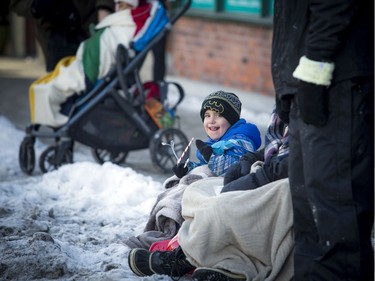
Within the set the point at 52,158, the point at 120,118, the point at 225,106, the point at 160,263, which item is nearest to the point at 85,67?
the point at 120,118

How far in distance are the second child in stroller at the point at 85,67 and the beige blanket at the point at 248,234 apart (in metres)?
3.49

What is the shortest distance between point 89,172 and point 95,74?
1098 mm

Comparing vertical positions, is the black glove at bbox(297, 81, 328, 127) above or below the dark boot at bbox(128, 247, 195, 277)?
above

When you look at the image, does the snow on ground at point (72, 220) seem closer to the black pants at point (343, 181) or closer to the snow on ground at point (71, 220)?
the snow on ground at point (71, 220)

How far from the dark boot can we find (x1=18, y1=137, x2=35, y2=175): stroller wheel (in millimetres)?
3528

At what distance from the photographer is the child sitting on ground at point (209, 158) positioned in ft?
17.7

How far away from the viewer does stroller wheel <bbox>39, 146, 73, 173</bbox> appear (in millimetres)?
8219

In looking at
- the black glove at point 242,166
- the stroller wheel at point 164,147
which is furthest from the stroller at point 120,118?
the black glove at point 242,166

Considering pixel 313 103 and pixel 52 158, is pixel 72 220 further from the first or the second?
pixel 313 103

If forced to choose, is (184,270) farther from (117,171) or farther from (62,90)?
(62,90)

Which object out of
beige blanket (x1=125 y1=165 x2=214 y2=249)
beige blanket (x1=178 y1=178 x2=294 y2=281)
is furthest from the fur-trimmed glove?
beige blanket (x1=125 y1=165 x2=214 y2=249)

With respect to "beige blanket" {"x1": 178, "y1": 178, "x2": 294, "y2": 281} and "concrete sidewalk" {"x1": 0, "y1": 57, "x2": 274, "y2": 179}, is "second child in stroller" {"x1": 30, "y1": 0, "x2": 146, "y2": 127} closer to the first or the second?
"concrete sidewalk" {"x1": 0, "y1": 57, "x2": 274, "y2": 179}

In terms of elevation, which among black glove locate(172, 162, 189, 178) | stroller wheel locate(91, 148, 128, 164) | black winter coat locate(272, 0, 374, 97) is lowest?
stroller wheel locate(91, 148, 128, 164)

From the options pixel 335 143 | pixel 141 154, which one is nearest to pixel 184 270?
pixel 335 143
